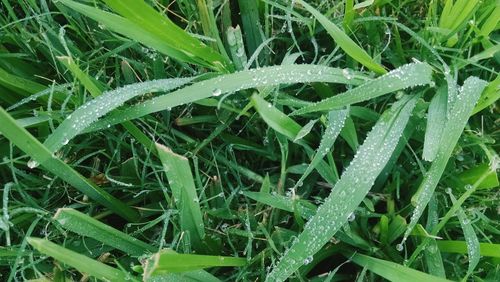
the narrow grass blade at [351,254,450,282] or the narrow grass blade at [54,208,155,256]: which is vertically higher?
the narrow grass blade at [54,208,155,256]

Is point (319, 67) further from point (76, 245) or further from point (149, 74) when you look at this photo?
point (76, 245)

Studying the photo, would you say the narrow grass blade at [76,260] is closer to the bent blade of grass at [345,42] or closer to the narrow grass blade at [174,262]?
the narrow grass blade at [174,262]

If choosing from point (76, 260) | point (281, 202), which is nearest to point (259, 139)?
point (281, 202)

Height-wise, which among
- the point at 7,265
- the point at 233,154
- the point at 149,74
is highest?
the point at 149,74

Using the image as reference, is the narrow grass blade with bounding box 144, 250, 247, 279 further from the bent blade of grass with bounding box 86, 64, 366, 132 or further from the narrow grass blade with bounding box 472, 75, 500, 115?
the narrow grass blade with bounding box 472, 75, 500, 115

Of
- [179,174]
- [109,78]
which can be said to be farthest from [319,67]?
[109,78]

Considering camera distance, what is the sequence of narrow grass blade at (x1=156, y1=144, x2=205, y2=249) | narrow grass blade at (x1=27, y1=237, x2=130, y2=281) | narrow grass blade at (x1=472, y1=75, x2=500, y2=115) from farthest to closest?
narrow grass blade at (x1=472, y1=75, x2=500, y2=115) < narrow grass blade at (x1=156, y1=144, x2=205, y2=249) < narrow grass blade at (x1=27, y1=237, x2=130, y2=281)

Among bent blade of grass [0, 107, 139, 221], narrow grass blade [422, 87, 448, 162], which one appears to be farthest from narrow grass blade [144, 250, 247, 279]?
narrow grass blade [422, 87, 448, 162]

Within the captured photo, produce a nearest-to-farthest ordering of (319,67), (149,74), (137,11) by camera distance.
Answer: (137,11), (319,67), (149,74)

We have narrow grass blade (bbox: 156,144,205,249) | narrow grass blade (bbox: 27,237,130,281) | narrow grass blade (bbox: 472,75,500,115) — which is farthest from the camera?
narrow grass blade (bbox: 472,75,500,115)
